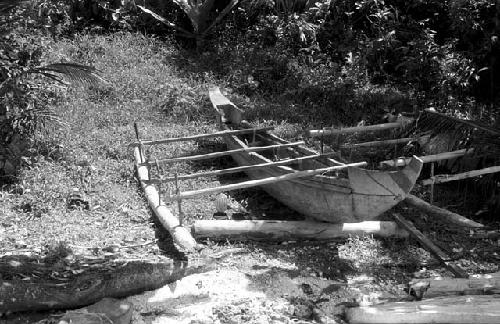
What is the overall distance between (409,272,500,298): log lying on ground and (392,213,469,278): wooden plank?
6.5 inches

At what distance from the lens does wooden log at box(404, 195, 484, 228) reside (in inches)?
221

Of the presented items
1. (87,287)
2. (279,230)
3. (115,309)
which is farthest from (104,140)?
(115,309)

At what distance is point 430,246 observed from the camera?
5.17 metres

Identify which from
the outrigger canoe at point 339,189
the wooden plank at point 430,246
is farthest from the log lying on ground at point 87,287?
the wooden plank at point 430,246

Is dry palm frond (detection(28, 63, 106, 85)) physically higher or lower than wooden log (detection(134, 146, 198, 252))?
higher

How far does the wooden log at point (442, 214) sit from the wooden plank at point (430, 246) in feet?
0.96

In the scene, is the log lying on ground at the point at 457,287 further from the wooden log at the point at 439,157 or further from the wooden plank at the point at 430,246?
the wooden log at the point at 439,157

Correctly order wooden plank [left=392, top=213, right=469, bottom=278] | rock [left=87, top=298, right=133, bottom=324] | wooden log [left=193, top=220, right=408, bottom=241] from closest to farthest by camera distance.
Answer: rock [left=87, top=298, right=133, bottom=324] → wooden plank [left=392, top=213, right=469, bottom=278] → wooden log [left=193, top=220, right=408, bottom=241]

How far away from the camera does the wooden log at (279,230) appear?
532cm

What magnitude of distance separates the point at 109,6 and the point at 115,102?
115 inches

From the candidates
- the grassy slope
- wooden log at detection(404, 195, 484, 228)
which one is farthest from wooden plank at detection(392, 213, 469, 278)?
the grassy slope

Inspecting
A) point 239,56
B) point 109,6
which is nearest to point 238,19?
point 239,56

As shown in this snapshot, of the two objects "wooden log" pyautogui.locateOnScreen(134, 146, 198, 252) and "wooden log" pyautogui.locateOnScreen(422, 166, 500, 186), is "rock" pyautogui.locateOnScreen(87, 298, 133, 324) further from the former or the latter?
"wooden log" pyautogui.locateOnScreen(422, 166, 500, 186)

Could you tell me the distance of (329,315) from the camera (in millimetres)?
4285
